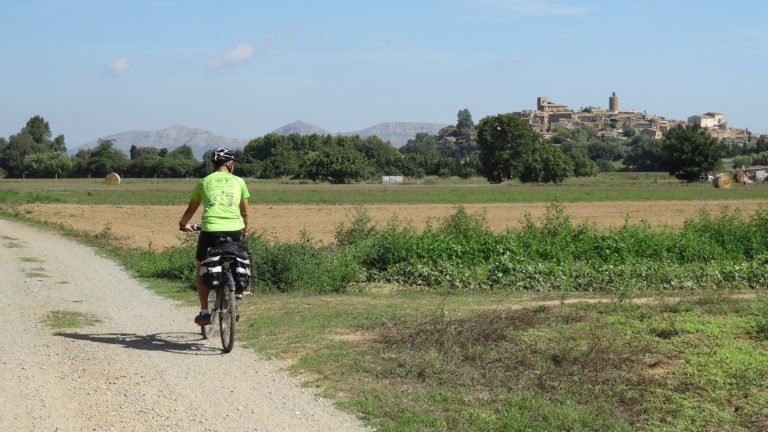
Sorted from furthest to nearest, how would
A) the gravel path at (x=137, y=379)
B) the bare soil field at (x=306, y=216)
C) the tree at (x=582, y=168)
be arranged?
1. the tree at (x=582, y=168)
2. the bare soil field at (x=306, y=216)
3. the gravel path at (x=137, y=379)

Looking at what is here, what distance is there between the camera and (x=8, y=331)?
977 centimetres

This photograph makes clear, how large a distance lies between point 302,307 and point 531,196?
58914mm

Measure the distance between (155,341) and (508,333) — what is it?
398 centimetres

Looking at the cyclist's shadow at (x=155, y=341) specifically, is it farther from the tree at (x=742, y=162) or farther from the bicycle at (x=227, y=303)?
the tree at (x=742, y=162)

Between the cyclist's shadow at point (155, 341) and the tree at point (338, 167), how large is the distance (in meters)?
102

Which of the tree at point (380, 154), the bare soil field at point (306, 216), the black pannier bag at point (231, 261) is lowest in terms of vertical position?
the bare soil field at point (306, 216)

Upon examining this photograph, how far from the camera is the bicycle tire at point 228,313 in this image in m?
8.56

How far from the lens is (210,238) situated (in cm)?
886

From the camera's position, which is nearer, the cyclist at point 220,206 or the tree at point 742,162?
the cyclist at point 220,206

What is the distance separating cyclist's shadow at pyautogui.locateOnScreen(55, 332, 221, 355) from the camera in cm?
885

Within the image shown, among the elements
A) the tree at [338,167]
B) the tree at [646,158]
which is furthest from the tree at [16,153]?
the tree at [646,158]

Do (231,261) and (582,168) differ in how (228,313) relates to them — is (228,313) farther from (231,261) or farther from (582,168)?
(582,168)

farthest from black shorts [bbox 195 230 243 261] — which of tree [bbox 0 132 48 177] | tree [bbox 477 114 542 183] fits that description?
tree [bbox 0 132 48 177]

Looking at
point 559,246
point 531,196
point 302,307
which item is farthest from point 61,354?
point 531,196
